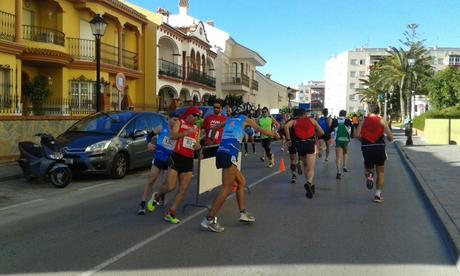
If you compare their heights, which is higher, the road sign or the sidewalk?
the road sign

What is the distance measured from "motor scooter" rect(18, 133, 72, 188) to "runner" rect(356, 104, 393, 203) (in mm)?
6311

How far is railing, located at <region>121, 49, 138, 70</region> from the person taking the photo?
94.8 ft

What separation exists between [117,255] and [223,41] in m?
46.5

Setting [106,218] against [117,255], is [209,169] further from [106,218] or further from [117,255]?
[117,255]

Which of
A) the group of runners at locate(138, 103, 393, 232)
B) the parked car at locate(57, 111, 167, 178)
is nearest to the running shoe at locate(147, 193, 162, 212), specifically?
the group of runners at locate(138, 103, 393, 232)

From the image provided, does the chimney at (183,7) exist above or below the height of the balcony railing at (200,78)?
above

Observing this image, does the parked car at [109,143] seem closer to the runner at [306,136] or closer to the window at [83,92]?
the runner at [306,136]

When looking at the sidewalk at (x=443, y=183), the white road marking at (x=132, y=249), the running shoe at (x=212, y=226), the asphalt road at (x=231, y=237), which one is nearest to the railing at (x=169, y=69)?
the sidewalk at (x=443, y=183)

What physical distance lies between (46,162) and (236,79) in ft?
129

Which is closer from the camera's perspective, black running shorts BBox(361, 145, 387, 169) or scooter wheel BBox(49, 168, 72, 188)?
black running shorts BBox(361, 145, 387, 169)

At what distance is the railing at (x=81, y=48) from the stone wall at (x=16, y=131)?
8139 millimetres

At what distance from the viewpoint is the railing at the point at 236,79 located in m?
49.4

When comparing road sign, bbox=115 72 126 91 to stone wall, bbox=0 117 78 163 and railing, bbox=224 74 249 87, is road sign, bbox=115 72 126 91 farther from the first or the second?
railing, bbox=224 74 249 87

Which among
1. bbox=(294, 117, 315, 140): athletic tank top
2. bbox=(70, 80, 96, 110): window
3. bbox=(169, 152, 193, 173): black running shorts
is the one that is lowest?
bbox=(169, 152, 193, 173): black running shorts
